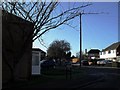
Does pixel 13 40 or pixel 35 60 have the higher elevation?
pixel 13 40

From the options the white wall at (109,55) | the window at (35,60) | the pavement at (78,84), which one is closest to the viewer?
the pavement at (78,84)

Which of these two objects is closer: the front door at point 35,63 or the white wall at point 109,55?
the front door at point 35,63

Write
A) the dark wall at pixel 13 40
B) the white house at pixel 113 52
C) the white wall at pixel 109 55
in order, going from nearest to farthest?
the dark wall at pixel 13 40 → the white house at pixel 113 52 → the white wall at pixel 109 55

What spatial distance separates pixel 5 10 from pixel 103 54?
4189 inches

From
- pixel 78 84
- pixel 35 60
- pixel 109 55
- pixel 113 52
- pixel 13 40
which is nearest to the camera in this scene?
pixel 78 84

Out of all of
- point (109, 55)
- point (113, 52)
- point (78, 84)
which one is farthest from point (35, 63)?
point (109, 55)

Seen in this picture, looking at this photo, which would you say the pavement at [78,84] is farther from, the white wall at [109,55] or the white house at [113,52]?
the white wall at [109,55]

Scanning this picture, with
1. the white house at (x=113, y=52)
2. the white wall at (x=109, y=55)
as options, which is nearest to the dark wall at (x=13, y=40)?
the white house at (x=113, y=52)

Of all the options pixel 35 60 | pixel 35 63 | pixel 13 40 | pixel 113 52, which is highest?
pixel 113 52

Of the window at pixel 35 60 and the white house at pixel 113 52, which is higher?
the white house at pixel 113 52

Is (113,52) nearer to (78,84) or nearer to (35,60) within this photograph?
(35,60)

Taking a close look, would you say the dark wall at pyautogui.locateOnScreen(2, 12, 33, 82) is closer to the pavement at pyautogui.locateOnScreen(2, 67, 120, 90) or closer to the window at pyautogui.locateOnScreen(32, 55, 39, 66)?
the pavement at pyautogui.locateOnScreen(2, 67, 120, 90)

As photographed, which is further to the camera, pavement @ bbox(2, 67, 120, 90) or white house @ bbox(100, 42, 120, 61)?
white house @ bbox(100, 42, 120, 61)

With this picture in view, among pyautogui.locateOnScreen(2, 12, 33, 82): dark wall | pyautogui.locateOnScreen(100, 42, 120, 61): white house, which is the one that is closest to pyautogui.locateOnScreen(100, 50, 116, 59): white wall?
pyautogui.locateOnScreen(100, 42, 120, 61): white house
